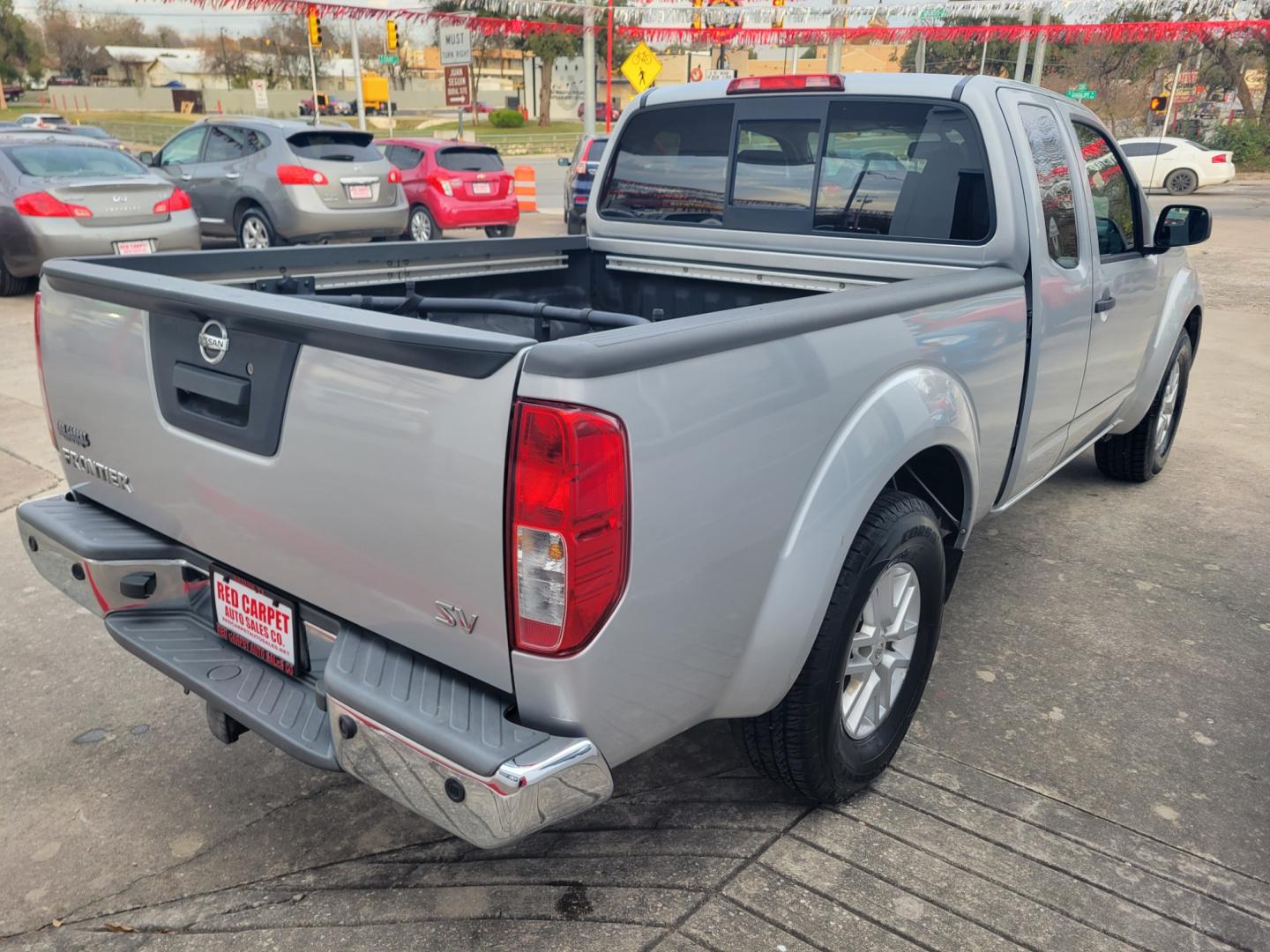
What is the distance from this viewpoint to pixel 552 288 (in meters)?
4.27

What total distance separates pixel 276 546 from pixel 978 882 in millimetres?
1877

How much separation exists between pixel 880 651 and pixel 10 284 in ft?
33.7

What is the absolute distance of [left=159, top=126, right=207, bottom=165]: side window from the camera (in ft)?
40.9

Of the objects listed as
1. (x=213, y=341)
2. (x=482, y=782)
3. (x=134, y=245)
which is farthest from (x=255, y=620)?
(x=134, y=245)

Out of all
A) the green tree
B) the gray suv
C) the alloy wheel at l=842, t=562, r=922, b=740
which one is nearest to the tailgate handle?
the alloy wheel at l=842, t=562, r=922, b=740

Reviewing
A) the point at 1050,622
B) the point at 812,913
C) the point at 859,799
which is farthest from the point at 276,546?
the point at 1050,622

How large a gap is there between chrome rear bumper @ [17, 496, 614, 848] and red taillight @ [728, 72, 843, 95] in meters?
2.65

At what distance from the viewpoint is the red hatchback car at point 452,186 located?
1434 cm

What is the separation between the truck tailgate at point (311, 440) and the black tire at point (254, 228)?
9.85 meters

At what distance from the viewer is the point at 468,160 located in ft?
48.3

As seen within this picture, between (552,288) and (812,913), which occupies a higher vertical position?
(552,288)

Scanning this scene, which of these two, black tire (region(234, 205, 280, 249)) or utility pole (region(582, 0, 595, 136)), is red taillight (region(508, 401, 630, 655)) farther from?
utility pole (region(582, 0, 595, 136))

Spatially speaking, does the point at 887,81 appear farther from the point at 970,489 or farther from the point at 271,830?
the point at 271,830

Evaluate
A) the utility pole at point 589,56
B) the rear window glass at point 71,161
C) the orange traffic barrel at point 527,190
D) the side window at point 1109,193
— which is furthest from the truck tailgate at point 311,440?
the orange traffic barrel at point 527,190
